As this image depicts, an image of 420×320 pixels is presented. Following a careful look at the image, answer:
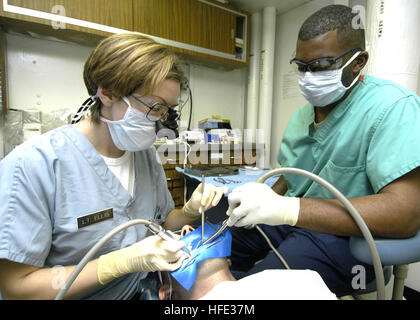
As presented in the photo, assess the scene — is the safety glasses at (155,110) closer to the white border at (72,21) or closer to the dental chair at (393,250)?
the dental chair at (393,250)

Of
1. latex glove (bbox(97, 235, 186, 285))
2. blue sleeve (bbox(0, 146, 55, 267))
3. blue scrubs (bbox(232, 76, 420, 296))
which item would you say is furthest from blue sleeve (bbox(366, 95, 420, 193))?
blue sleeve (bbox(0, 146, 55, 267))

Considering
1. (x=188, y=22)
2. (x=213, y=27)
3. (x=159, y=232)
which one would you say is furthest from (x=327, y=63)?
(x=213, y=27)

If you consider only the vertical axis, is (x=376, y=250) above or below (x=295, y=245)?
above

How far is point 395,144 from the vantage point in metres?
0.79

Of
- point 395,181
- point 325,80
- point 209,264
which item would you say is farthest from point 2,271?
point 325,80

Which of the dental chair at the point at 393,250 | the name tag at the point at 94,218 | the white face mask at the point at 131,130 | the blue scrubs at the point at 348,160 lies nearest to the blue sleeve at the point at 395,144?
the blue scrubs at the point at 348,160

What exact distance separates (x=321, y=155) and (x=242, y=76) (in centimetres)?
272

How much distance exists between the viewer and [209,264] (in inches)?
33.0

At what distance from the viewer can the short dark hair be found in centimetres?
97

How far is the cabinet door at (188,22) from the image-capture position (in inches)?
88.8

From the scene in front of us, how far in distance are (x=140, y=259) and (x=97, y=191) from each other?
0.94 ft

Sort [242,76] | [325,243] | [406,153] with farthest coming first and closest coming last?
[242,76], [325,243], [406,153]

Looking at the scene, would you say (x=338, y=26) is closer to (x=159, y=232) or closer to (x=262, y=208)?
(x=262, y=208)
